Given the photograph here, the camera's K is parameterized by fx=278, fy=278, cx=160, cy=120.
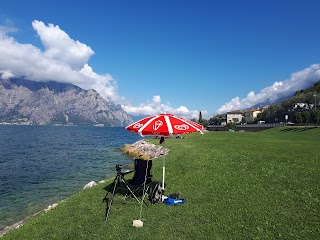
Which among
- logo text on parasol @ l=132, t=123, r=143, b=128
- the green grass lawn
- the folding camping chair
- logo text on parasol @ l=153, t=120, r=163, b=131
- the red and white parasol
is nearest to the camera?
the green grass lawn

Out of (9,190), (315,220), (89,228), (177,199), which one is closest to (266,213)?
(315,220)

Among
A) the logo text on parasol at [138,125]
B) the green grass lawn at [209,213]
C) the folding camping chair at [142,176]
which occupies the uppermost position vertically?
the logo text on parasol at [138,125]

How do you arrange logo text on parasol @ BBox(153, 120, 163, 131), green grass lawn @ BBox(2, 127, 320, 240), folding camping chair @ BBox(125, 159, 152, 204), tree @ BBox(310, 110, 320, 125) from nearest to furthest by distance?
green grass lawn @ BBox(2, 127, 320, 240), logo text on parasol @ BBox(153, 120, 163, 131), folding camping chair @ BBox(125, 159, 152, 204), tree @ BBox(310, 110, 320, 125)

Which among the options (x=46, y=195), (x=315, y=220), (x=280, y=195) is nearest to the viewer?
(x=315, y=220)

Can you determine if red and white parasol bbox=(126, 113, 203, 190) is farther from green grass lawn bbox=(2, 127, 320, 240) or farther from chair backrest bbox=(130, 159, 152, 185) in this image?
green grass lawn bbox=(2, 127, 320, 240)

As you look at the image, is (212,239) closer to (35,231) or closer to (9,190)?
(35,231)

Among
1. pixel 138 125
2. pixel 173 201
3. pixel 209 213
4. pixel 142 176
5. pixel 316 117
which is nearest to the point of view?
pixel 209 213

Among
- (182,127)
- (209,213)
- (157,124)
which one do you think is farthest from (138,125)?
(209,213)

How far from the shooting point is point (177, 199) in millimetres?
11188

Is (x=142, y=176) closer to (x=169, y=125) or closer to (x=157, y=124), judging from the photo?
(x=157, y=124)

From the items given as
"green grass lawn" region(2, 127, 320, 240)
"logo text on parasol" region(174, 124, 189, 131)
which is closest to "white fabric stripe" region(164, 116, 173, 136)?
"logo text on parasol" region(174, 124, 189, 131)

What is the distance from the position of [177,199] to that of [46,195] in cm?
1335

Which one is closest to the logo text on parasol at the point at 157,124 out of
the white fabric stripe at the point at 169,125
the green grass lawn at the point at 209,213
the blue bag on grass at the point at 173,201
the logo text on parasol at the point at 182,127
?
the white fabric stripe at the point at 169,125

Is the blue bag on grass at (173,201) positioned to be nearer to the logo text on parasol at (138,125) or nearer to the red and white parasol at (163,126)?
the red and white parasol at (163,126)
